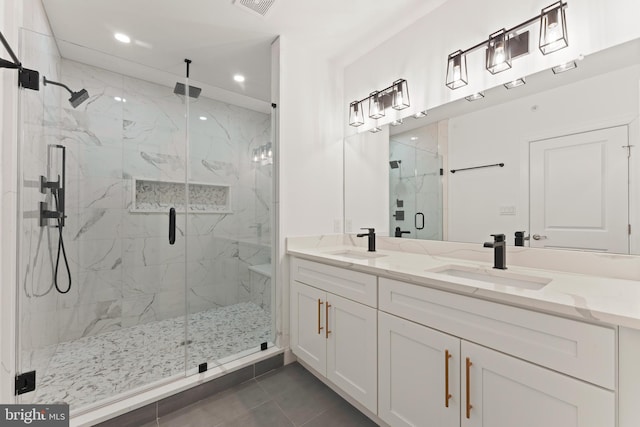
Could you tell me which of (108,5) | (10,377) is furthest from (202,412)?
(108,5)

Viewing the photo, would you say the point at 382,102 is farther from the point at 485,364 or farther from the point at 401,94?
the point at 485,364

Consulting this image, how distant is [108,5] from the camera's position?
1.75 m

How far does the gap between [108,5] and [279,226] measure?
6.16 feet

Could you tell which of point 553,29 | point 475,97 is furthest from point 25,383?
point 553,29

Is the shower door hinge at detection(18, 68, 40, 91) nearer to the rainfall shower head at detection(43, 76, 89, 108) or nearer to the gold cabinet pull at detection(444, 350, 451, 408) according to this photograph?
the rainfall shower head at detection(43, 76, 89, 108)

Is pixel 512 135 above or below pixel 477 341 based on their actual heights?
above

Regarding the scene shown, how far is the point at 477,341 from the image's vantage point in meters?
0.98

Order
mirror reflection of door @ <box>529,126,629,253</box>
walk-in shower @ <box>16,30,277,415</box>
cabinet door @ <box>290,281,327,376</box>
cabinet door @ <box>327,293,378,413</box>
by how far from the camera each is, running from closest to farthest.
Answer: mirror reflection of door @ <box>529,126,629,253</box> → cabinet door @ <box>327,293,378,413</box> → cabinet door @ <box>290,281,327,376</box> → walk-in shower @ <box>16,30,277,415</box>

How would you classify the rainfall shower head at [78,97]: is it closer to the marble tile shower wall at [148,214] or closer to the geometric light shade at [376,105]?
the marble tile shower wall at [148,214]

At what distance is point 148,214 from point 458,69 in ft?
9.02

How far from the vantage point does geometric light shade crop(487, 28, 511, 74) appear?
1437 millimetres

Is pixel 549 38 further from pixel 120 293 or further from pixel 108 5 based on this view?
pixel 120 293

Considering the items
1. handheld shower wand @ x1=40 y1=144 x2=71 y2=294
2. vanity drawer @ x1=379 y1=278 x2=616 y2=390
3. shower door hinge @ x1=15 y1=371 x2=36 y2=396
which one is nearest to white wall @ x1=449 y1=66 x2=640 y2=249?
vanity drawer @ x1=379 y1=278 x2=616 y2=390
